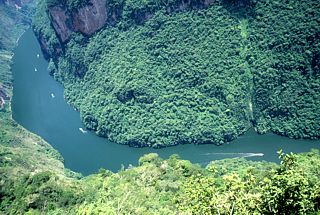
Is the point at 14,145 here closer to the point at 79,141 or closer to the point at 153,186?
the point at 79,141

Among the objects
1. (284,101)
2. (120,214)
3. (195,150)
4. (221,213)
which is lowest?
(195,150)

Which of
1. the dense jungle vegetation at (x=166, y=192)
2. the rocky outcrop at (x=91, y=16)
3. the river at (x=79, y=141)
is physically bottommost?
the river at (x=79, y=141)

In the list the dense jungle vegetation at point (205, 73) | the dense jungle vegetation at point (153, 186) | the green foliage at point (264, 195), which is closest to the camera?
the green foliage at point (264, 195)

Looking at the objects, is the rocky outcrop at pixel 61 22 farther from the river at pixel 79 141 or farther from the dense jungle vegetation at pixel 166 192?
the dense jungle vegetation at pixel 166 192

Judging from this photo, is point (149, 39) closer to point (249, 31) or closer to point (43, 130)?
point (249, 31)

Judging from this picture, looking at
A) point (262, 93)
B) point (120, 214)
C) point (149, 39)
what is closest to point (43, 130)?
point (149, 39)

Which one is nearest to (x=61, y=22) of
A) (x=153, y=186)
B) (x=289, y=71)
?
(x=289, y=71)

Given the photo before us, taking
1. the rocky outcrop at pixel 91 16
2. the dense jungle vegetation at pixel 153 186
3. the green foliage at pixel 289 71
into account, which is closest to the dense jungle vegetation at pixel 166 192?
the dense jungle vegetation at pixel 153 186

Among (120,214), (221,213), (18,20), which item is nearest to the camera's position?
(221,213)
